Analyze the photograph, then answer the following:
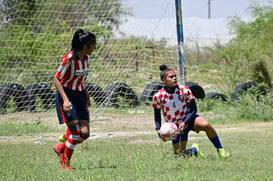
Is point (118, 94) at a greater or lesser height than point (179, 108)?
lesser

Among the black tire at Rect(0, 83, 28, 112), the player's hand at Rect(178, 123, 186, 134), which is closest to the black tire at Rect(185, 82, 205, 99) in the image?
the black tire at Rect(0, 83, 28, 112)

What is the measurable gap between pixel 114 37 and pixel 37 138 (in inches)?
194

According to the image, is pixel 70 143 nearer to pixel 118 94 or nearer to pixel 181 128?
pixel 181 128

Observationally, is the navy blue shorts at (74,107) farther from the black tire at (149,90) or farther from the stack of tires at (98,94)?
the black tire at (149,90)

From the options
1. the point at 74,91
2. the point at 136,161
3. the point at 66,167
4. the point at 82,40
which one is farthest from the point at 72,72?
the point at 136,161

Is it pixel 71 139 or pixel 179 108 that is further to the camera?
pixel 179 108

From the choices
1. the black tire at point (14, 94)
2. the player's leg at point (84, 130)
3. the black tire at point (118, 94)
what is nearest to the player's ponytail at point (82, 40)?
the player's leg at point (84, 130)

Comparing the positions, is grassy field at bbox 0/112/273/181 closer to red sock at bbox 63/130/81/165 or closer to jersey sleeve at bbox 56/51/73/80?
red sock at bbox 63/130/81/165

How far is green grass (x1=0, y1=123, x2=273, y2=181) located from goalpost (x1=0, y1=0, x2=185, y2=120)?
14.9 ft

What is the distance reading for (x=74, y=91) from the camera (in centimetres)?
725

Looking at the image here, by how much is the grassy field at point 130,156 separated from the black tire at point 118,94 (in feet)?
8.50

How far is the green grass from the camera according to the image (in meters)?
6.24

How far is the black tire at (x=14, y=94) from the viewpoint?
51.6 feet

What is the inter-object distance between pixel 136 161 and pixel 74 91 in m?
1.21
